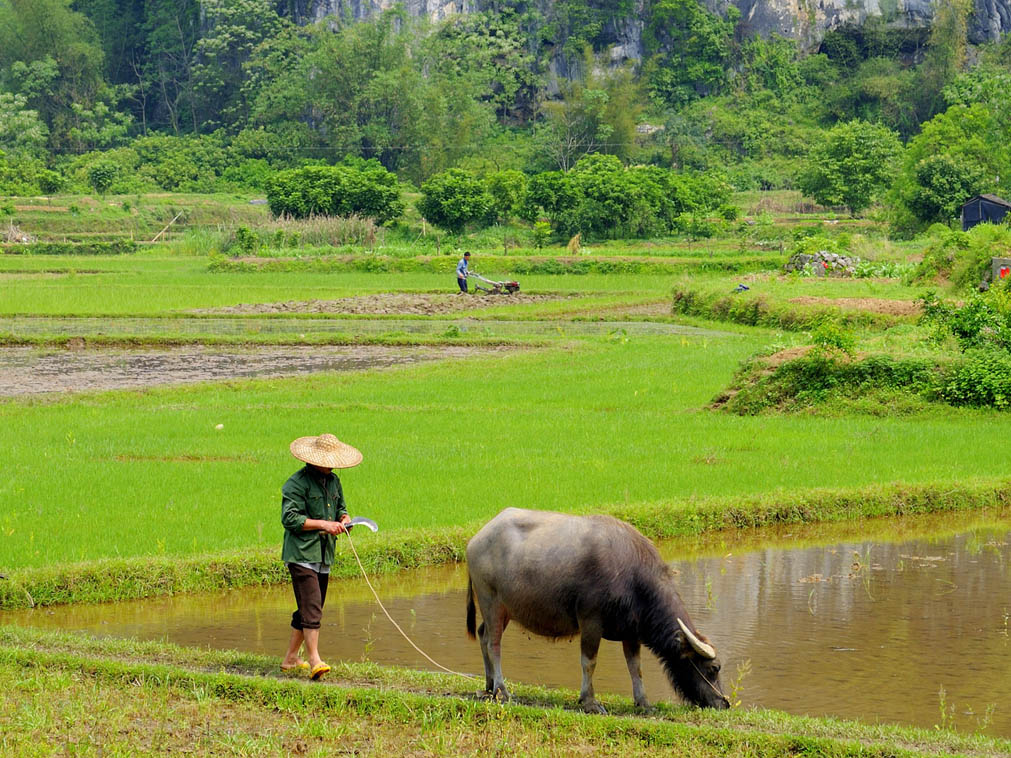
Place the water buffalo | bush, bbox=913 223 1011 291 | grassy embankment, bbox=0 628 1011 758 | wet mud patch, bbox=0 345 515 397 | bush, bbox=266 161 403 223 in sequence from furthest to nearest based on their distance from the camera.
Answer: bush, bbox=266 161 403 223
bush, bbox=913 223 1011 291
wet mud patch, bbox=0 345 515 397
the water buffalo
grassy embankment, bbox=0 628 1011 758

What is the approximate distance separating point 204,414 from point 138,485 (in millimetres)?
3843

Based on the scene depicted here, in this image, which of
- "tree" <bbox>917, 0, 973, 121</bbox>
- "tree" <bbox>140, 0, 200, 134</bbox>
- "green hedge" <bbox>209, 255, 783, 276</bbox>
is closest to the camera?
"green hedge" <bbox>209, 255, 783, 276</bbox>

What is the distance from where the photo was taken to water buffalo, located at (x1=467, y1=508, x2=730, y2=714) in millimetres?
5348

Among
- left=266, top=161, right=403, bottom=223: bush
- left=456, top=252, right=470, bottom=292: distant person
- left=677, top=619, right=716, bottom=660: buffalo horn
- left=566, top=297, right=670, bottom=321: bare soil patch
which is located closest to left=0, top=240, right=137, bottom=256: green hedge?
left=266, top=161, right=403, bottom=223: bush

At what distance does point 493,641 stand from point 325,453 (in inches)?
45.4

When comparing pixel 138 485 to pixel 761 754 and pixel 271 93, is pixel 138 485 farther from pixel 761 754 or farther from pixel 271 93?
pixel 271 93

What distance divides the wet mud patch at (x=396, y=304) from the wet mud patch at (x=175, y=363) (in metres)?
5.60

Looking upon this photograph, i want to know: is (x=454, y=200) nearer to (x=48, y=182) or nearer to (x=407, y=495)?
(x=48, y=182)

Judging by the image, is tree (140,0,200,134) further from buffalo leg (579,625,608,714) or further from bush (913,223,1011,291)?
buffalo leg (579,625,608,714)

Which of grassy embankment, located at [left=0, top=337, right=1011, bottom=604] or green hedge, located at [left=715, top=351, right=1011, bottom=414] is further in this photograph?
green hedge, located at [left=715, top=351, right=1011, bottom=414]

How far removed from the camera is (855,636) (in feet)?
22.4

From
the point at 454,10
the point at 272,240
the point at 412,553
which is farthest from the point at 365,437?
the point at 454,10

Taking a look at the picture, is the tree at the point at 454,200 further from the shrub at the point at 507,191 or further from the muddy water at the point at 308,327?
the muddy water at the point at 308,327

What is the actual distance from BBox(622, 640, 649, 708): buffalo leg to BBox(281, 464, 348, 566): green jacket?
58.0 inches
